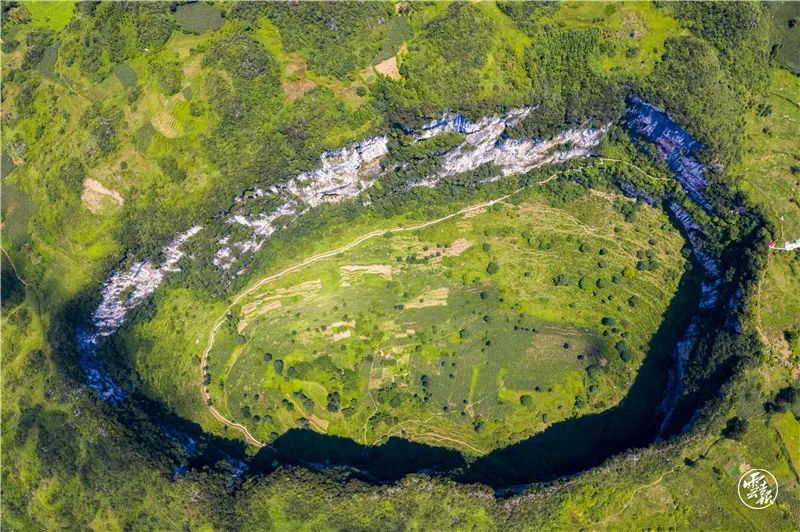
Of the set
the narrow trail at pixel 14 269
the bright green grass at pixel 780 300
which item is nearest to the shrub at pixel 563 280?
the bright green grass at pixel 780 300

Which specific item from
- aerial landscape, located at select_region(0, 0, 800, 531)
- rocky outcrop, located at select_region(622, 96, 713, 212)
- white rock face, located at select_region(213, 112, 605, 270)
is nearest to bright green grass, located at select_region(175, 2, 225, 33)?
aerial landscape, located at select_region(0, 0, 800, 531)

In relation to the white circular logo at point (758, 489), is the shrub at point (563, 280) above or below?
above

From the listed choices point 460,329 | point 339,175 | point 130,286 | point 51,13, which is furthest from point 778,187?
point 51,13

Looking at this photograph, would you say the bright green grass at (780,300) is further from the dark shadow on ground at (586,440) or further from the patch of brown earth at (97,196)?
the patch of brown earth at (97,196)

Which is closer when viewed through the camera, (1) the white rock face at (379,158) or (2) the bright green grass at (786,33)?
(1) the white rock face at (379,158)

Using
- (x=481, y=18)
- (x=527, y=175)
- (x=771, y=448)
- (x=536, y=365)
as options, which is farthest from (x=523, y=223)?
(x=771, y=448)

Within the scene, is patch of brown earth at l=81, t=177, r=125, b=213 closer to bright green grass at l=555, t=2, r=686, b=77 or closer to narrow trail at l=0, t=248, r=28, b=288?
narrow trail at l=0, t=248, r=28, b=288
